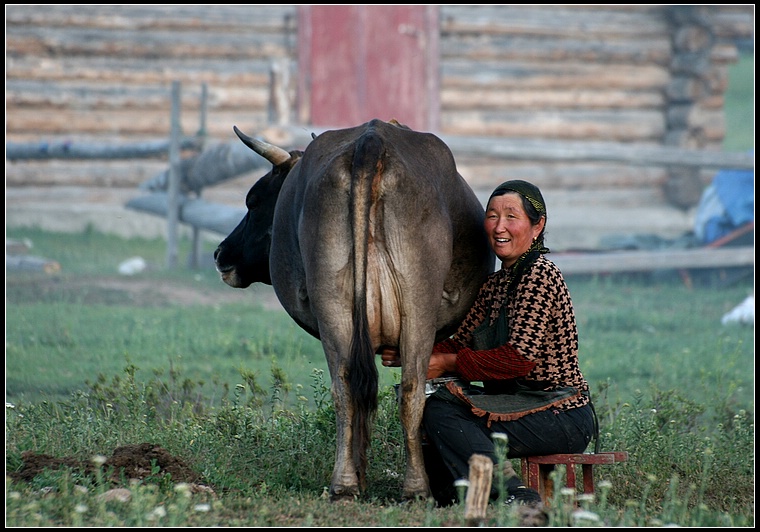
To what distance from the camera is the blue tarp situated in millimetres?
14258

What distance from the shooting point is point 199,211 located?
1241 centimetres

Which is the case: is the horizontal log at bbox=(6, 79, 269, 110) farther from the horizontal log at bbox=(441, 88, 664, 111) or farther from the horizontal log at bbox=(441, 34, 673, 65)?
the horizontal log at bbox=(441, 34, 673, 65)

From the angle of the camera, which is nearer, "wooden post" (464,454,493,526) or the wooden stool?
"wooden post" (464,454,493,526)

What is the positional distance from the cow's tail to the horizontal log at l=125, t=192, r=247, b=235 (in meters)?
6.53

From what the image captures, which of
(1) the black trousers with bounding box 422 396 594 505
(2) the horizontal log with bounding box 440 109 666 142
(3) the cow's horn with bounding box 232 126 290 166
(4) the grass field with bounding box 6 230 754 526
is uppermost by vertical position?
(2) the horizontal log with bounding box 440 109 666 142

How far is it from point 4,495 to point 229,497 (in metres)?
0.92

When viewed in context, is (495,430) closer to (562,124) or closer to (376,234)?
(376,234)

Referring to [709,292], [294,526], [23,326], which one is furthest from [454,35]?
[294,526]

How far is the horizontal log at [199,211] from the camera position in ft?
37.3

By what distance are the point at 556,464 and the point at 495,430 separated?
341 millimetres

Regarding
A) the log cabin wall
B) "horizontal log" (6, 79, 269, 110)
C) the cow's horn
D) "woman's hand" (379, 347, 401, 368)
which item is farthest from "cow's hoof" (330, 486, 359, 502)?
"horizontal log" (6, 79, 269, 110)

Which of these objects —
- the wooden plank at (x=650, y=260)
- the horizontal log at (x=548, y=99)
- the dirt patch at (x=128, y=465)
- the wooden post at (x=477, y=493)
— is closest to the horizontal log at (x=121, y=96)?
the horizontal log at (x=548, y=99)

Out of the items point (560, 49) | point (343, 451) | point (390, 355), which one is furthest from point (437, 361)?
point (560, 49)

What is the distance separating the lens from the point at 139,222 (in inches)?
611
